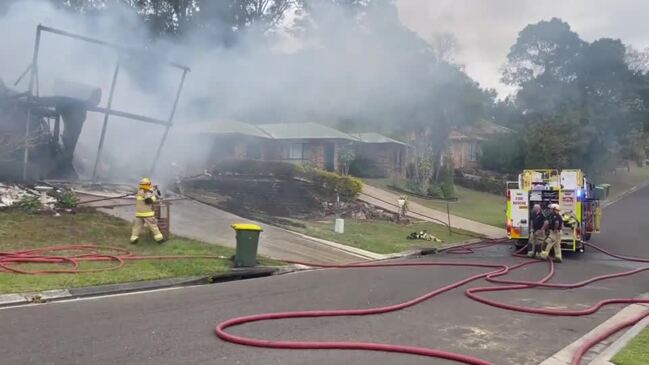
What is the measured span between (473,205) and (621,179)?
26208mm

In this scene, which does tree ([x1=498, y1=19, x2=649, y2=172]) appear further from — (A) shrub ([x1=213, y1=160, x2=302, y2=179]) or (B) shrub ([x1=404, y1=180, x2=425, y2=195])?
(A) shrub ([x1=213, y1=160, x2=302, y2=179])

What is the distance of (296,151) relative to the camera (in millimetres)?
31250

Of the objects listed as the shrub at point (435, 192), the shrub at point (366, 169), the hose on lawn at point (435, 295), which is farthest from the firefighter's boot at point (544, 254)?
the shrub at point (366, 169)

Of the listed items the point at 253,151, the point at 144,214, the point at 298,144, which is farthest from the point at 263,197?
the point at 298,144

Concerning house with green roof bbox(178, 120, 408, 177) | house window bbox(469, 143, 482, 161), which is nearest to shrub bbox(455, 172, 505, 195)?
house with green roof bbox(178, 120, 408, 177)

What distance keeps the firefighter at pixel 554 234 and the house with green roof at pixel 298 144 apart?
466 inches

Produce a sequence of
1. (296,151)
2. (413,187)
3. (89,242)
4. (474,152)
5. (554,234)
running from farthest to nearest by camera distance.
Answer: (474,152) → (296,151) → (413,187) → (554,234) → (89,242)

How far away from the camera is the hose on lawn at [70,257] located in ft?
27.5

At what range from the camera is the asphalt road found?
16.3ft

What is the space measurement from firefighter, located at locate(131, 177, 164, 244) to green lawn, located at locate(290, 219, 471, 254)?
15.6 feet

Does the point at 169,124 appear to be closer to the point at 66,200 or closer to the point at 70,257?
the point at 66,200

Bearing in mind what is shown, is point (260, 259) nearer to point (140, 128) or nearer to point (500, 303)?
point (500, 303)

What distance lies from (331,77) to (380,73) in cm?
257

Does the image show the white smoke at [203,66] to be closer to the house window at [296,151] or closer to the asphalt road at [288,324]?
the house window at [296,151]
